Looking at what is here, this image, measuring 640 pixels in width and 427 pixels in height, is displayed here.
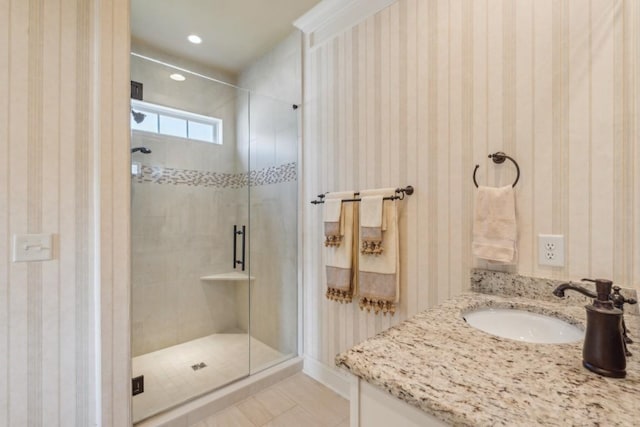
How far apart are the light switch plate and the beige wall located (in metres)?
0.02

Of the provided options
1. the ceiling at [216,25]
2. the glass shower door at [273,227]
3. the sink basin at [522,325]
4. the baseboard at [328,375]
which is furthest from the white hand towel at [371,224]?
the ceiling at [216,25]

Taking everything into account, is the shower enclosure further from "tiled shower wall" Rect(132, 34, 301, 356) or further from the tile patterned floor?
the tile patterned floor

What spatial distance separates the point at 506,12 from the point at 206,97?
2213 mm

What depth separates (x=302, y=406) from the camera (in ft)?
6.23

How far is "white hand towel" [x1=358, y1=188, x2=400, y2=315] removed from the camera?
66.3 inches

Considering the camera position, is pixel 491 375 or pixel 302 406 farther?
pixel 302 406

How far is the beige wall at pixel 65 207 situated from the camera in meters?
1.25

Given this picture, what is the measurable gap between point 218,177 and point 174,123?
0.55 meters

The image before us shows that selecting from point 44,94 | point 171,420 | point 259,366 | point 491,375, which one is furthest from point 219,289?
point 491,375

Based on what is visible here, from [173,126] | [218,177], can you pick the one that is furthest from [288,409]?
[173,126]

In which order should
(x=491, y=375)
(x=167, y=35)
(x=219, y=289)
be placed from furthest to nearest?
(x=219, y=289) < (x=167, y=35) < (x=491, y=375)

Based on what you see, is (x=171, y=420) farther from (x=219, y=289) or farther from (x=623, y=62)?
(x=623, y=62)

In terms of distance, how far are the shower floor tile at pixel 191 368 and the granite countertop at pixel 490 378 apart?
166 cm

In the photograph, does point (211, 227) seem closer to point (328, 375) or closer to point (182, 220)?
point (182, 220)
